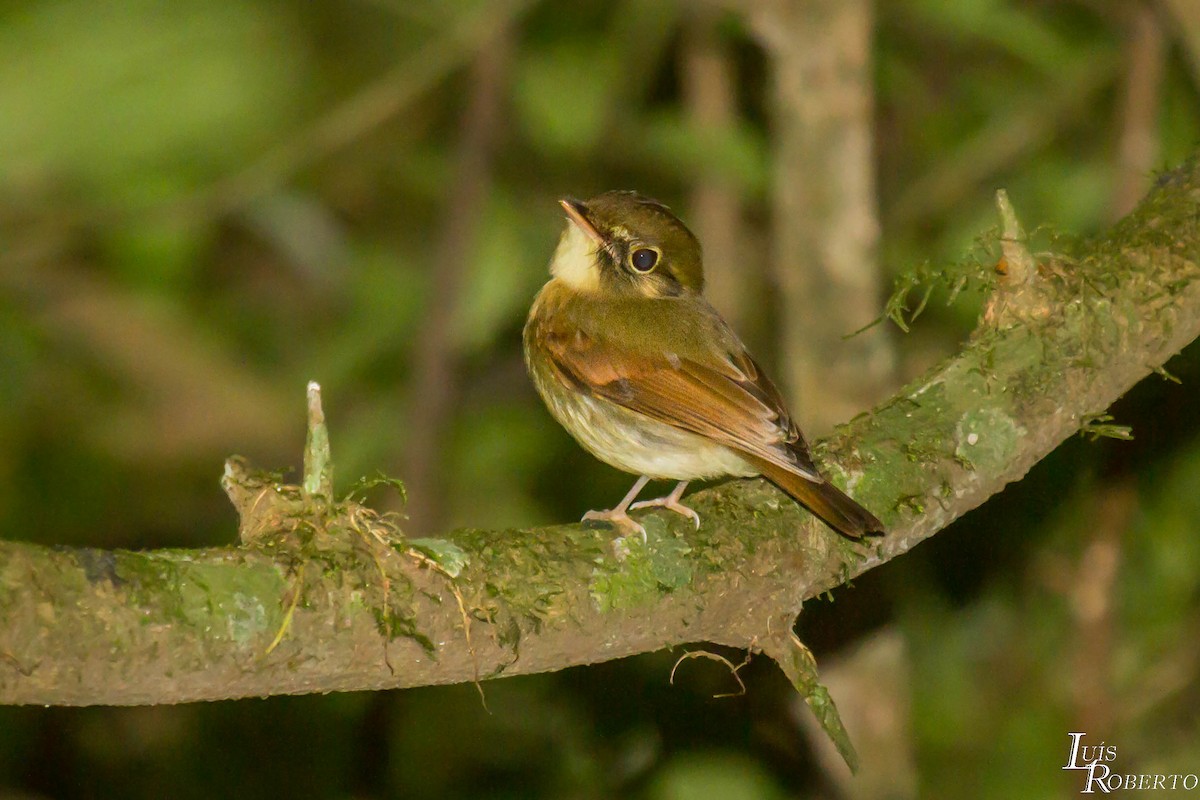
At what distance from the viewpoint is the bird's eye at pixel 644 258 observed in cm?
443

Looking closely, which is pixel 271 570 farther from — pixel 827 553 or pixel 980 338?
pixel 980 338

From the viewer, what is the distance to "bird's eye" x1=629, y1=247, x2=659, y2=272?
14.5ft

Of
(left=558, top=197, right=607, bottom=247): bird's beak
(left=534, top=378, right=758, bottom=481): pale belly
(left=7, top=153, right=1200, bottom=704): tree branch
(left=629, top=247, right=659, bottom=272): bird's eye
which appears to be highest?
(left=558, top=197, right=607, bottom=247): bird's beak

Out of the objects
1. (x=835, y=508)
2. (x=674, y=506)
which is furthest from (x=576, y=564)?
(x=835, y=508)

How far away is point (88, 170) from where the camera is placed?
446 centimetres

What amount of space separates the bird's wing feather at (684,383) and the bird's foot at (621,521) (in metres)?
0.47

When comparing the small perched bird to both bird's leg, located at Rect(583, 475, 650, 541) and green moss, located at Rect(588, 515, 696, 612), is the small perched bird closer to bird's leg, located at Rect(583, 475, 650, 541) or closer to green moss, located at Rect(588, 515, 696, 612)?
bird's leg, located at Rect(583, 475, 650, 541)

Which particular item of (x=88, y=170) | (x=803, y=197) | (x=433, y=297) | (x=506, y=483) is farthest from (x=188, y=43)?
(x=506, y=483)

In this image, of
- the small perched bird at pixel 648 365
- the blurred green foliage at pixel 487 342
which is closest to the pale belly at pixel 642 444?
the small perched bird at pixel 648 365

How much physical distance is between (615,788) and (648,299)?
1999 millimetres

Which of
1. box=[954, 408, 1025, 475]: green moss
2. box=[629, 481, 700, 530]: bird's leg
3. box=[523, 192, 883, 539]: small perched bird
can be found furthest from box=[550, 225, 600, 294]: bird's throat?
box=[954, 408, 1025, 475]: green moss

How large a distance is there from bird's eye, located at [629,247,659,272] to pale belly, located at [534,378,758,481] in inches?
21.4

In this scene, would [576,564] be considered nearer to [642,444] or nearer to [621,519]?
[621,519]

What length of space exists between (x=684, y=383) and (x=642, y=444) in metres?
0.21
